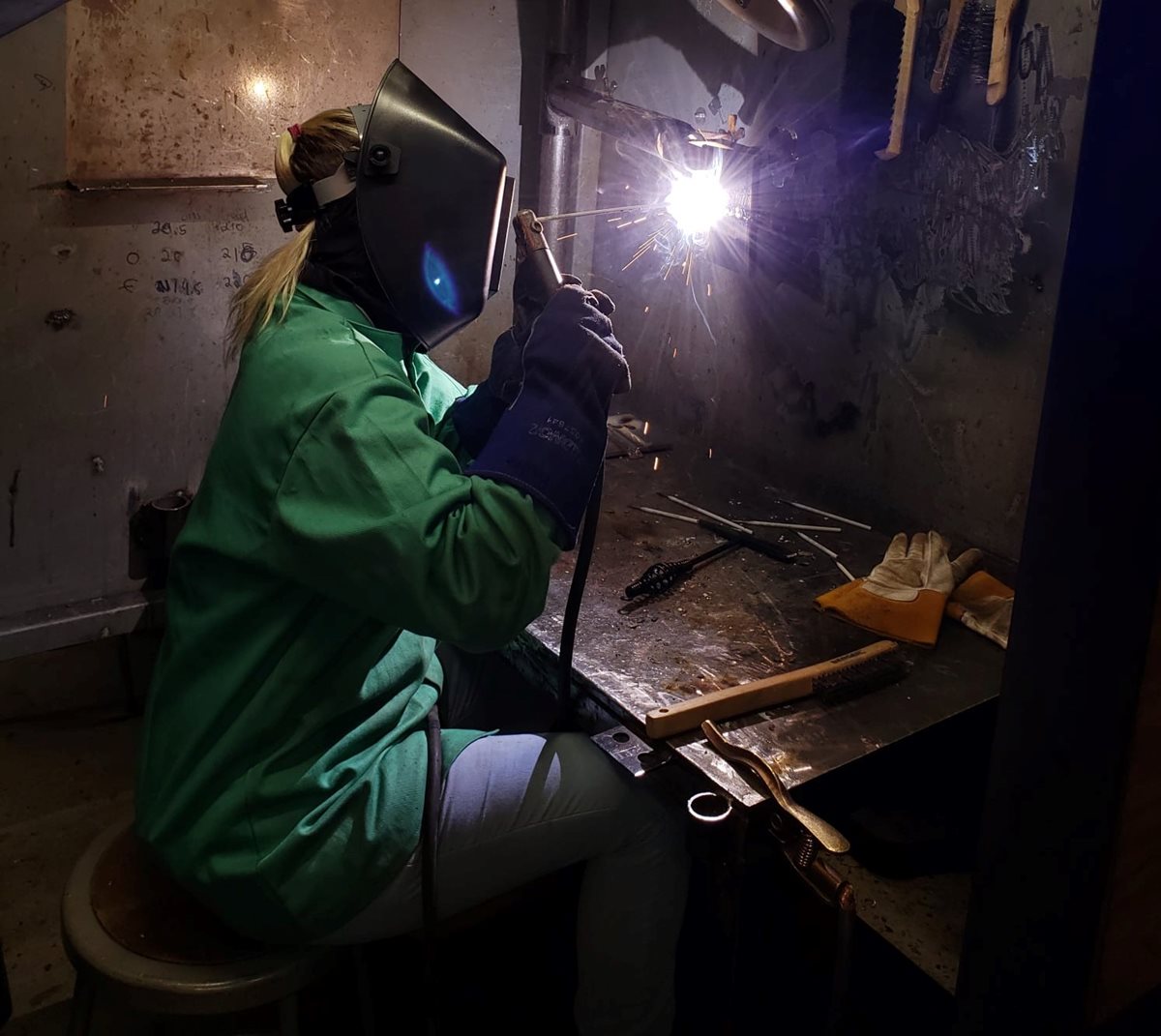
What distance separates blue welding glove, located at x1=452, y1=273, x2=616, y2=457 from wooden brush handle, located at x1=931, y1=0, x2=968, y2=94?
89 cm

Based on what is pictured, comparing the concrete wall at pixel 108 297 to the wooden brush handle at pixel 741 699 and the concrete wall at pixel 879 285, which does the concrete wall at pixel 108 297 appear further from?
the wooden brush handle at pixel 741 699

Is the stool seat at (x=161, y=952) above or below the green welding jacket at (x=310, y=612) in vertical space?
below

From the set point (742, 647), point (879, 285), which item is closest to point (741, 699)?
point (742, 647)

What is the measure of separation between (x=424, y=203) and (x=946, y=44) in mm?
1197

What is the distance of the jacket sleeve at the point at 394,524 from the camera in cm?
127

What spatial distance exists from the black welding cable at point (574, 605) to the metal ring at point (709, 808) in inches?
16.1

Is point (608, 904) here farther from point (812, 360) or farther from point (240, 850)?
point (812, 360)

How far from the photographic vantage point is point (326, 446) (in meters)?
1.29

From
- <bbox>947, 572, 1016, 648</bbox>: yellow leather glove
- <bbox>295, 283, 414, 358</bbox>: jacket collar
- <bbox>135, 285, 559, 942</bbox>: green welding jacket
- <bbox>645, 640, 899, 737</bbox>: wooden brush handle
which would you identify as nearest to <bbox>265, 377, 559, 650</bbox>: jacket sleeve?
<bbox>135, 285, 559, 942</bbox>: green welding jacket

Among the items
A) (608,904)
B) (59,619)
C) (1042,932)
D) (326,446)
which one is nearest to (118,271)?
(59,619)

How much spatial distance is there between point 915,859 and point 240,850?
3.91 ft

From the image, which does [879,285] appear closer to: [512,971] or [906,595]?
[906,595]

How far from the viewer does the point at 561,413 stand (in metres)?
1.45

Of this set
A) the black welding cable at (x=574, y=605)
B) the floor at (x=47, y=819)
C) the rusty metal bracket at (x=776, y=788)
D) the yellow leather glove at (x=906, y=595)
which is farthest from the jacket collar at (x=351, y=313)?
the floor at (x=47, y=819)
